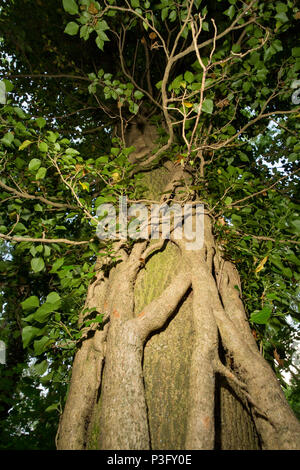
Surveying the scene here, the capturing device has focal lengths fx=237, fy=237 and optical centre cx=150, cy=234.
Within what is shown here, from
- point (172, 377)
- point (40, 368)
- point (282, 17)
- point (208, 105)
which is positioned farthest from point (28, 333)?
point (282, 17)

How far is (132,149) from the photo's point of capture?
1932 millimetres

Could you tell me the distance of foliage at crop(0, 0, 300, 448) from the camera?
5.26 ft

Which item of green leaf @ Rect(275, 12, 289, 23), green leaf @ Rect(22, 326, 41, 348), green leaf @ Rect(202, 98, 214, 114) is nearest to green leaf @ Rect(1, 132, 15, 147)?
green leaf @ Rect(22, 326, 41, 348)

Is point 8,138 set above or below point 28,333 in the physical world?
above

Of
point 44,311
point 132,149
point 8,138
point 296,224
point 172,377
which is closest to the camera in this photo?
point 172,377

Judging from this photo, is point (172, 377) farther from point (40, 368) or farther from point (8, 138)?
point (8, 138)

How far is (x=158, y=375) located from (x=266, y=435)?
1.60 feet

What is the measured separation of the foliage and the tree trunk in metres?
0.22

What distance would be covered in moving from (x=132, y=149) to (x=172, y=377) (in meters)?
1.61

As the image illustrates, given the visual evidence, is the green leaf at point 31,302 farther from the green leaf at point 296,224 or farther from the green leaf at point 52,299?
the green leaf at point 296,224

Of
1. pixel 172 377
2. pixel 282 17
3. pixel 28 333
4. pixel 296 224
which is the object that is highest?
pixel 282 17

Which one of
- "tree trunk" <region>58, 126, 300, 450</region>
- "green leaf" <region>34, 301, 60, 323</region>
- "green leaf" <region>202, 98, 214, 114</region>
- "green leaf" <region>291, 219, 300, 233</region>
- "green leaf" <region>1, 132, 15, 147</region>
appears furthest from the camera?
"green leaf" <region>291, 219, 300, 233</region>

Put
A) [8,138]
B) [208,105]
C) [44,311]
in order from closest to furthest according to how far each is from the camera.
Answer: [44,311]
[8,138]
[208,105]

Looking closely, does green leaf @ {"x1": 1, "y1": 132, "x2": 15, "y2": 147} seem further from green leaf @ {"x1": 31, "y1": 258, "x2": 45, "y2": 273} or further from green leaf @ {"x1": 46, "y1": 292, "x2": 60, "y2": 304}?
green leaf @ {"x1": 46, "y1": 292, "x2": 60, "y2": 304}
